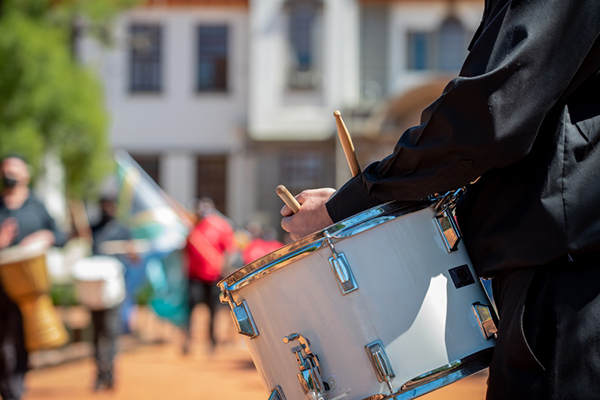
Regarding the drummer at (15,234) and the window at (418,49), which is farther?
the window at (418,49)

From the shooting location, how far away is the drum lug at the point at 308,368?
1.93m

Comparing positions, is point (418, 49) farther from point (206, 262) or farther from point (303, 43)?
point (206, 262)

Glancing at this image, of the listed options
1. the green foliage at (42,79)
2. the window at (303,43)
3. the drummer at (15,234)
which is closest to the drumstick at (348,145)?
the drummer at (15,234)

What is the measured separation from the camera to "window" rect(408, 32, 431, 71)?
22531 mm

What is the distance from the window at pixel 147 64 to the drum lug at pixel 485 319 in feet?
73.0

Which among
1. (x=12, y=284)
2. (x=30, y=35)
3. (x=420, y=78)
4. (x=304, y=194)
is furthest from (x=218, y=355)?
(x=420, y=78)

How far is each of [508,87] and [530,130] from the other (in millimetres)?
102

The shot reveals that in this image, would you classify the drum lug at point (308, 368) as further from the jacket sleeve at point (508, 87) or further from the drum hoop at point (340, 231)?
the jacket sleeve at point (508, 87)

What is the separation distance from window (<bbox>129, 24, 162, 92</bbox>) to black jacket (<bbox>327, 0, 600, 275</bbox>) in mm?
22329

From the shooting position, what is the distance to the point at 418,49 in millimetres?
22562

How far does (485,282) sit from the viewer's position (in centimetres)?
199

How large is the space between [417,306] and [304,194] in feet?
1.34

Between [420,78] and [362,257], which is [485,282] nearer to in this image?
[362,257]

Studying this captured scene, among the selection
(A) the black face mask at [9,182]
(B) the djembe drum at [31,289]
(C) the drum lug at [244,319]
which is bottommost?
(C) the drum lug at [244,319]
